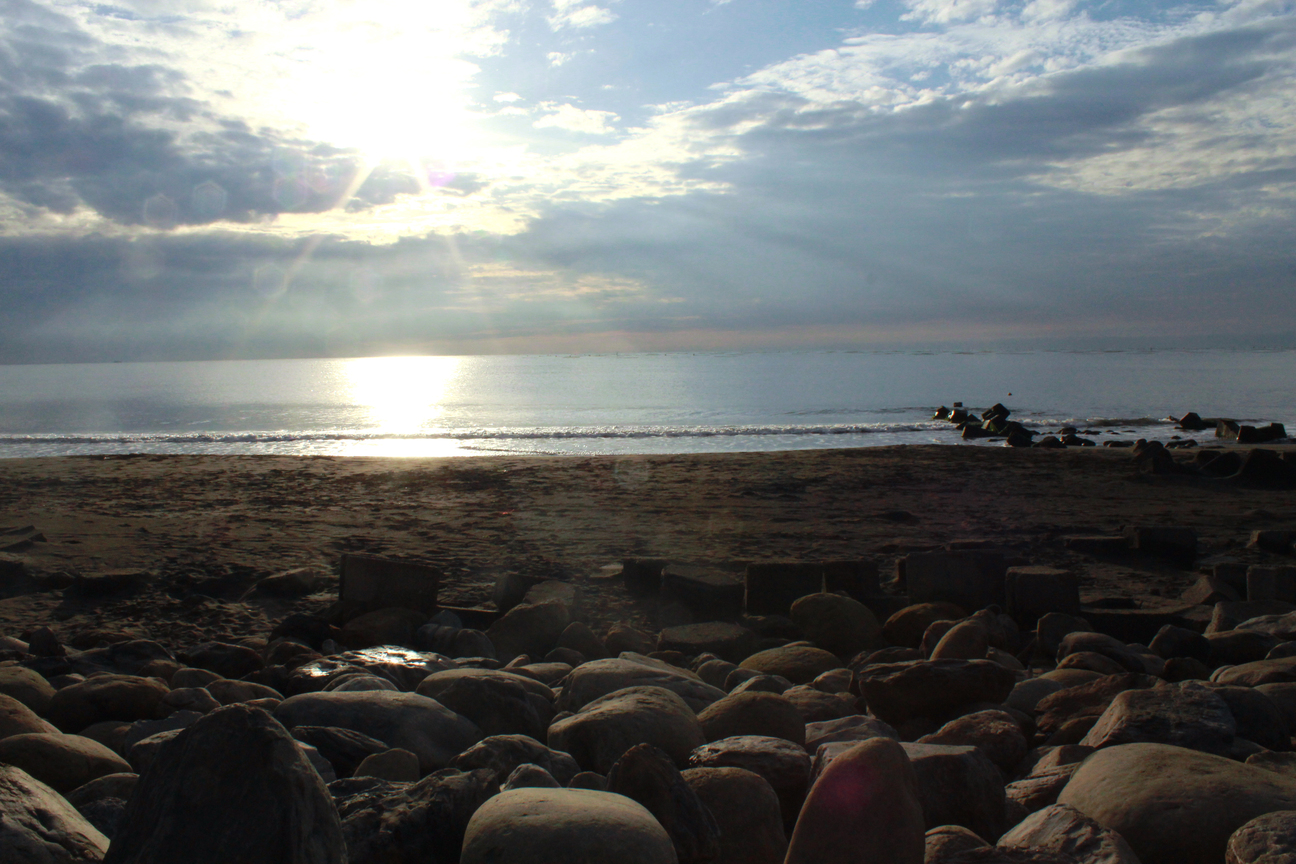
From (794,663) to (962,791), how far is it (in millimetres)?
2460

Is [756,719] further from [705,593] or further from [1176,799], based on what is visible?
[705,593]

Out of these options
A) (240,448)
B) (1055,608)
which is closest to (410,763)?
(1055,608)

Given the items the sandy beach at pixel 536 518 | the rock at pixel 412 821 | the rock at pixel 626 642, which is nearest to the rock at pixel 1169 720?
the rock at pixel 412 821

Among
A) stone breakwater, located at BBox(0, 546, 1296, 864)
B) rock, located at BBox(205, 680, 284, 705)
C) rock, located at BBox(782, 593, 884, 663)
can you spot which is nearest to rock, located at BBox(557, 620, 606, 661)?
stone breakwater, located at BBox(0, 546, 1296, 864)

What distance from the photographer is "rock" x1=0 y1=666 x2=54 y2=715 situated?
4.15 metres

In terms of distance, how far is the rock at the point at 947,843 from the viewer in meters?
2.42

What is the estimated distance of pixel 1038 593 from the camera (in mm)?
6414

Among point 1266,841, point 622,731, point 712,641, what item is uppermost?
point 1266,841

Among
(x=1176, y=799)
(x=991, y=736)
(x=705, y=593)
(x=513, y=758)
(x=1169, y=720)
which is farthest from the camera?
(x=705, y=593)

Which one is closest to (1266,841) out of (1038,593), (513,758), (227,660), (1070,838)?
(1070,838)

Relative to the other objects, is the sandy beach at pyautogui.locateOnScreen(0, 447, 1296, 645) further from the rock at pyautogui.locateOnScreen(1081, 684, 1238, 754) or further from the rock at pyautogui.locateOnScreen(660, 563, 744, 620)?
the rock at pyautogui.locateOnScreen(1081, 684, 1238, 754)

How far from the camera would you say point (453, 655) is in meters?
5.65

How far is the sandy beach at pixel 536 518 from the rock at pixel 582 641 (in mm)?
1093

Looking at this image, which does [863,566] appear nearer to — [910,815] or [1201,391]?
[910,815]
